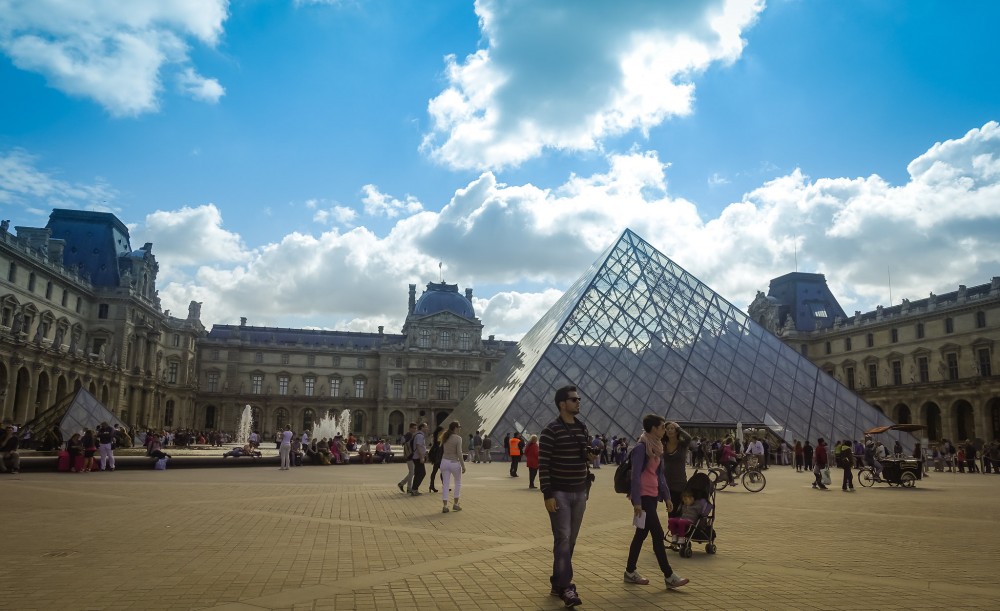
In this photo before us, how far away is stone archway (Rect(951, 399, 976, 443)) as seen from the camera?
45625mm

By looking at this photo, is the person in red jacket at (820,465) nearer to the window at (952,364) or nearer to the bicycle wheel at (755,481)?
the bicycle wheel at (755,481)

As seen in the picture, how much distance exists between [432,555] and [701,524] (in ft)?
8.63

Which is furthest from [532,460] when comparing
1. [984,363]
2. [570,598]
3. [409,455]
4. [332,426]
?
[332,426]

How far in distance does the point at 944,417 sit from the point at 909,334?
6.50 metres

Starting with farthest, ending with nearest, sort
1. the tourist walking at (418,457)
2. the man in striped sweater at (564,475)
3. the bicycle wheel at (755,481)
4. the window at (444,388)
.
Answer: the window at (444,388)
the bicycle wheel at (755,481)
the tourist walking at (418,457)
the man in striped sweater at (564,475)

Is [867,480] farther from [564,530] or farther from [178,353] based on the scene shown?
[178,353]

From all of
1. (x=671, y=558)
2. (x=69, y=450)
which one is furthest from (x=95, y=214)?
(x=671, y=558)

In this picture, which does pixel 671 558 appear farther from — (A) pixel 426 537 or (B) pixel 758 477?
(B) pixel 758 477

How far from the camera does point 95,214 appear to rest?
5256 cm

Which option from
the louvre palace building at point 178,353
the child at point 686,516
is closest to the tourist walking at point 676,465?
the child at point 686,516

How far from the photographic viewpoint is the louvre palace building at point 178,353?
39875mm

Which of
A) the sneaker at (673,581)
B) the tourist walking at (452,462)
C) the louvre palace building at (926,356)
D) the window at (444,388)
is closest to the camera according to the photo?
the sneaker at (673,581)

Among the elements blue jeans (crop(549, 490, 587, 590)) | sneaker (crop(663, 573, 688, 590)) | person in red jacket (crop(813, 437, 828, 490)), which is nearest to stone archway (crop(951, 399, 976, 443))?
person in red jacket (crop(813, 437, 828, 490))

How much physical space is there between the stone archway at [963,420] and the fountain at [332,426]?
148ft
